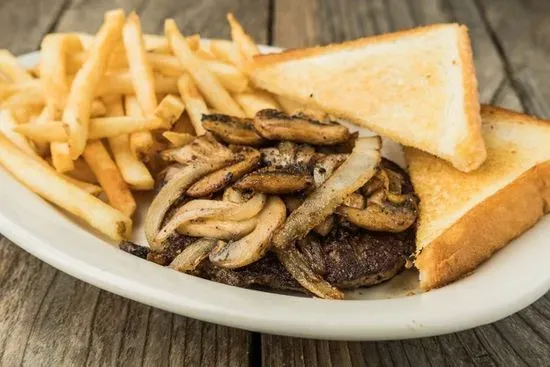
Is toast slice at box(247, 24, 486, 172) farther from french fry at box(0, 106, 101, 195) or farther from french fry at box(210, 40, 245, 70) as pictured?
french fry at box(0, 106, 101, 195)

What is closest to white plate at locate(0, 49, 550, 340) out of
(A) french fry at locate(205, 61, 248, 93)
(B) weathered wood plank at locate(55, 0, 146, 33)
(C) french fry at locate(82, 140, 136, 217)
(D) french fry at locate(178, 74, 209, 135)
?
(C) french fry at locate(82, 140, 136, 217)

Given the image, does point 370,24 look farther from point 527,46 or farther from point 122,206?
point 122,206

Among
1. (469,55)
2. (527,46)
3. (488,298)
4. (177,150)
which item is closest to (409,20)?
(527,46)

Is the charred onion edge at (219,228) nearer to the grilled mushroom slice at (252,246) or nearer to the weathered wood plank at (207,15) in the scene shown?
the grilled mushroom slice at (252,246)

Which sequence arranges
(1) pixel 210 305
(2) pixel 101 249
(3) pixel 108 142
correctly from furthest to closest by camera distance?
(3) pixel 108 142 → (2) pixel 101 249 → (1) pixel 210 305

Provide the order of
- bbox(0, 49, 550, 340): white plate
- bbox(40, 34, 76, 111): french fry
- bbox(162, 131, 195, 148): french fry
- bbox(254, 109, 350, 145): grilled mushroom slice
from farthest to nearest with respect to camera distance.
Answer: bbox(40, 34, 76, 111): french fry, bbox(162, 131, 195, 148): french fry, bbox(254, 109, 350, 145): grilled mushroom slice, bbox(0, 49, 550, 340): white plate
